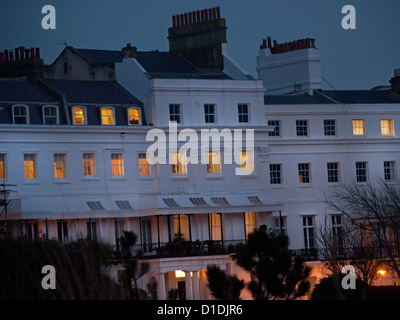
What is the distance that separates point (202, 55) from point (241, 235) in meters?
12.2

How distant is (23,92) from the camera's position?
59188 mm

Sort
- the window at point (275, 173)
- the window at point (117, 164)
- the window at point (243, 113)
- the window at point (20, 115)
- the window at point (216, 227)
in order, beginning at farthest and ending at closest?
the window at point (275, 173) < the window at point (243, 113) < the window at point (216, 227) < the window at point (117, 164) < the window at point (20, 115)

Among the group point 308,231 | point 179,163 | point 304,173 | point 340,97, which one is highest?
point 340,97

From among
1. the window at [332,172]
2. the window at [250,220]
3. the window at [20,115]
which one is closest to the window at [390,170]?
the window at [332,172]

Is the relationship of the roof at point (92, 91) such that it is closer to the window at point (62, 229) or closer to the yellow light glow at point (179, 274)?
the window at point (62, 229)

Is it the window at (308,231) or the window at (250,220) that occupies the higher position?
the window at (250,220)

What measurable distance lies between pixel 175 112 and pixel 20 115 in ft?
28.7

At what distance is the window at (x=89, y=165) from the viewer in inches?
2363

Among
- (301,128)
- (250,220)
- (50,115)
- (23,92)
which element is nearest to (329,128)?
(301,128)

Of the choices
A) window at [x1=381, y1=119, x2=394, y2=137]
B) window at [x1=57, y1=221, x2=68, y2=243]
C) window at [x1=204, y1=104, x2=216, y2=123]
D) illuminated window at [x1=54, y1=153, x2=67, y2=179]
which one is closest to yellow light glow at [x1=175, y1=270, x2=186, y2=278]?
window at [x1=57, y1=221, x2=68, y2=243]

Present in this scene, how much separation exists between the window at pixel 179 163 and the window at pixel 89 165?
425 cm

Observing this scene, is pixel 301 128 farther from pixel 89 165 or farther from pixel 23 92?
pixel 23 92

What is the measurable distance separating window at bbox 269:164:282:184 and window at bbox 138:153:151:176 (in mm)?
7690
